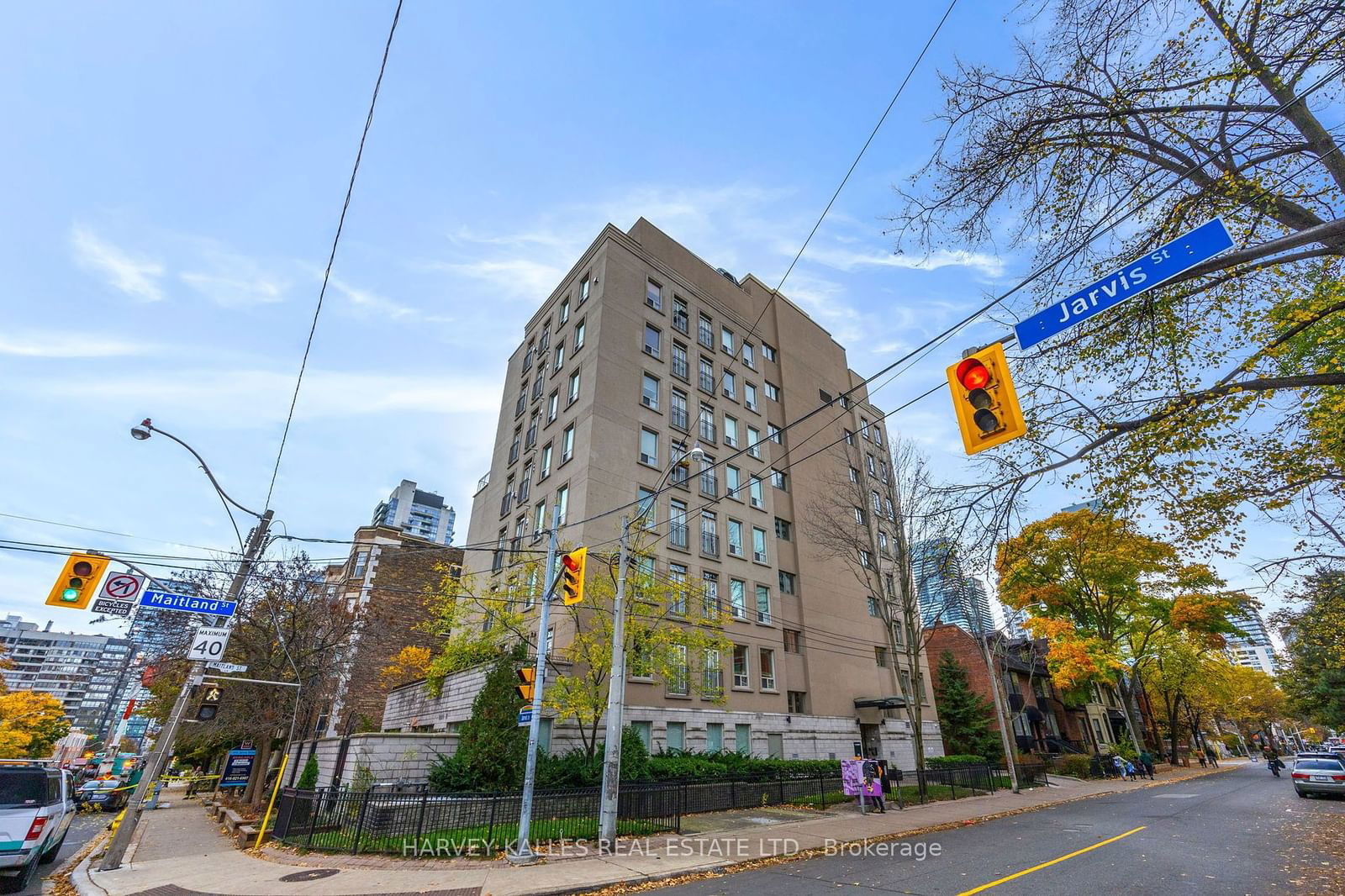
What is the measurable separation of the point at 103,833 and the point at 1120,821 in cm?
3142

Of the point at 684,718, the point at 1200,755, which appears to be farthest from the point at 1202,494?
the point at 1200,755

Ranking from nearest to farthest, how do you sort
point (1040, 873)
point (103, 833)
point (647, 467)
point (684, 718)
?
point (1040, 873) → point (103, 833) → point (684, 718) → point (647, 467)

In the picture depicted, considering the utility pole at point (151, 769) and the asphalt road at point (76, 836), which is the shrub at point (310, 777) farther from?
the utility pole at point (151, 769)

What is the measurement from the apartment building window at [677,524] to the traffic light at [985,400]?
67.3 ft

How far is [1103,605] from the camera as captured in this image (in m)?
41.9

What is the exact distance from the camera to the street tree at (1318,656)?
19.2 meters

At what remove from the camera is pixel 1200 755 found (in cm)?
5556

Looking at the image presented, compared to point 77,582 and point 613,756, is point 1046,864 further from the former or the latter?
point 77,582

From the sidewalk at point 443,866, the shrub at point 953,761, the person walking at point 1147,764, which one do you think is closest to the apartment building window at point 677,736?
the sidewalk at point 443,866

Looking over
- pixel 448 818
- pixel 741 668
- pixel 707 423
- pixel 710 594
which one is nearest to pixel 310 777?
pixel 448 818

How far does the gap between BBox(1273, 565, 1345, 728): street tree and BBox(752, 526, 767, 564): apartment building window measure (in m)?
19.4

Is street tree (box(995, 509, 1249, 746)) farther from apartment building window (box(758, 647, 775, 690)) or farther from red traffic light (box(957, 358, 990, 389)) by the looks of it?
red traffic light (box(957, 358, 990, 389))

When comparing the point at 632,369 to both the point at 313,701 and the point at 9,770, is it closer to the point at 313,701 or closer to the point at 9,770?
the point at 313,701

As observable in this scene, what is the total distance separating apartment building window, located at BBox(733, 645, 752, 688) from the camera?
26703 mm
